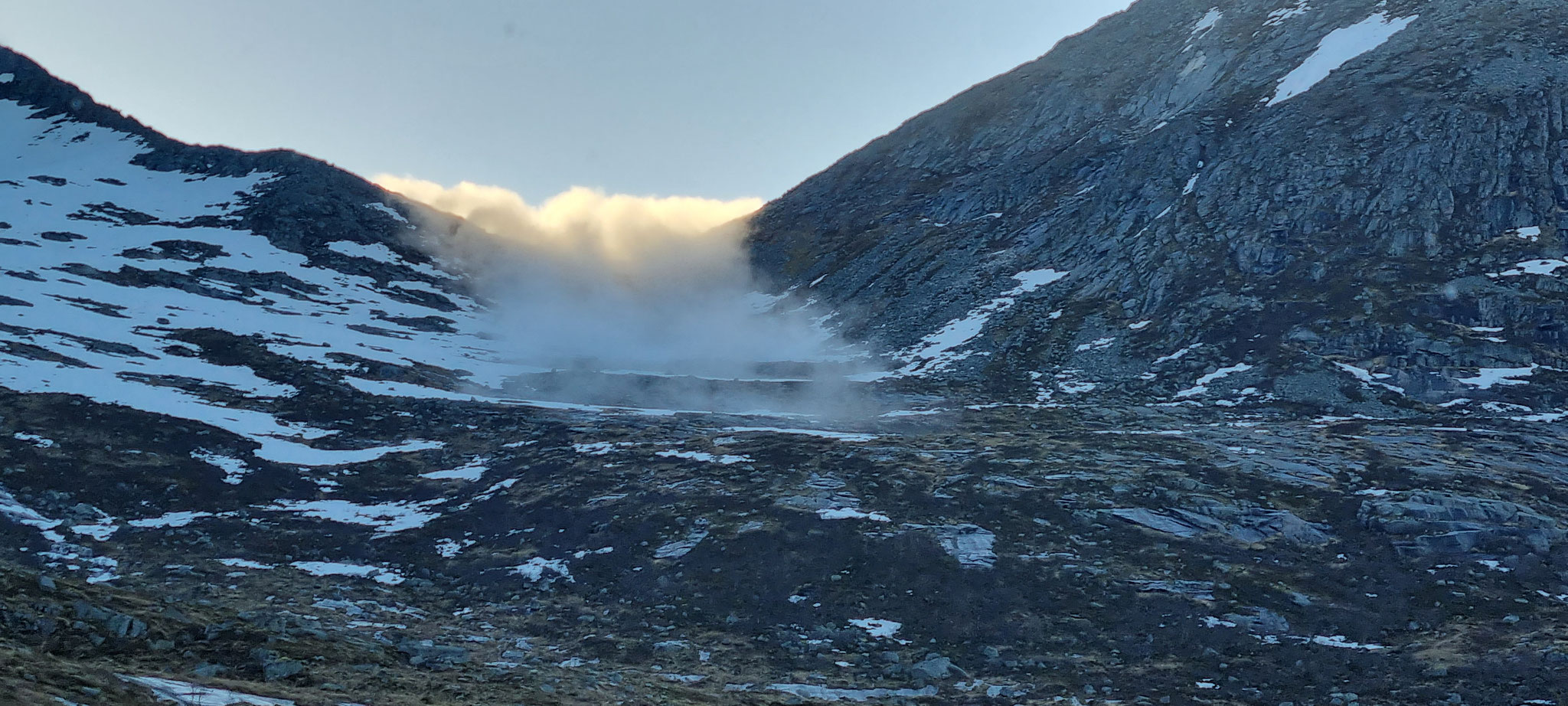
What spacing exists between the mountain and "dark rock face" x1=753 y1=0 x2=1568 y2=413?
0.40 m

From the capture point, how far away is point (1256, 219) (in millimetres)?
73375

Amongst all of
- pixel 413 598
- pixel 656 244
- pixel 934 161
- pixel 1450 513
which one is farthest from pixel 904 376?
pixel 656 244

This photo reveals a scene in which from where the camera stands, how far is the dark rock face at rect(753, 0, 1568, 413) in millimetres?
58094

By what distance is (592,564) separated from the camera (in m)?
35.5

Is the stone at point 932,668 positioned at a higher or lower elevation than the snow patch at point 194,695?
lower

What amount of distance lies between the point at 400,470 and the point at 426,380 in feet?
64.0

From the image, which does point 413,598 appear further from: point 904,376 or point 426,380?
point 904,376

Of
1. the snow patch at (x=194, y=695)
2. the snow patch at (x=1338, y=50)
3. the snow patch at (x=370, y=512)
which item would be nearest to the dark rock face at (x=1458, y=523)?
the snow patch at (x=194, y=695)

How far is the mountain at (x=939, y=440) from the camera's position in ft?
82.8

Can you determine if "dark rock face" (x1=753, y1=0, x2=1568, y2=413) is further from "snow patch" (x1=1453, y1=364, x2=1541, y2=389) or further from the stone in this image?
the stone

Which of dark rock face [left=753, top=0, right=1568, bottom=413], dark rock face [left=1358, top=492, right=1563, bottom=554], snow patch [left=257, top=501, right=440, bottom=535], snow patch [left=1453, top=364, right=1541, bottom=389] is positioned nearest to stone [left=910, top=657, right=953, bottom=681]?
dark rock face [left=1358, top=492, right=1563, bottom=554]

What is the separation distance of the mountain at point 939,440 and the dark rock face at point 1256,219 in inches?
15.7

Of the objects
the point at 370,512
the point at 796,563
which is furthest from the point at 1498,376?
the point at 370,512

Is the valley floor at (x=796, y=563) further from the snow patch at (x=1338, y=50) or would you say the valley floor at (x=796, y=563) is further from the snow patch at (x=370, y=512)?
the snow patch at (x=1338, y=50)
